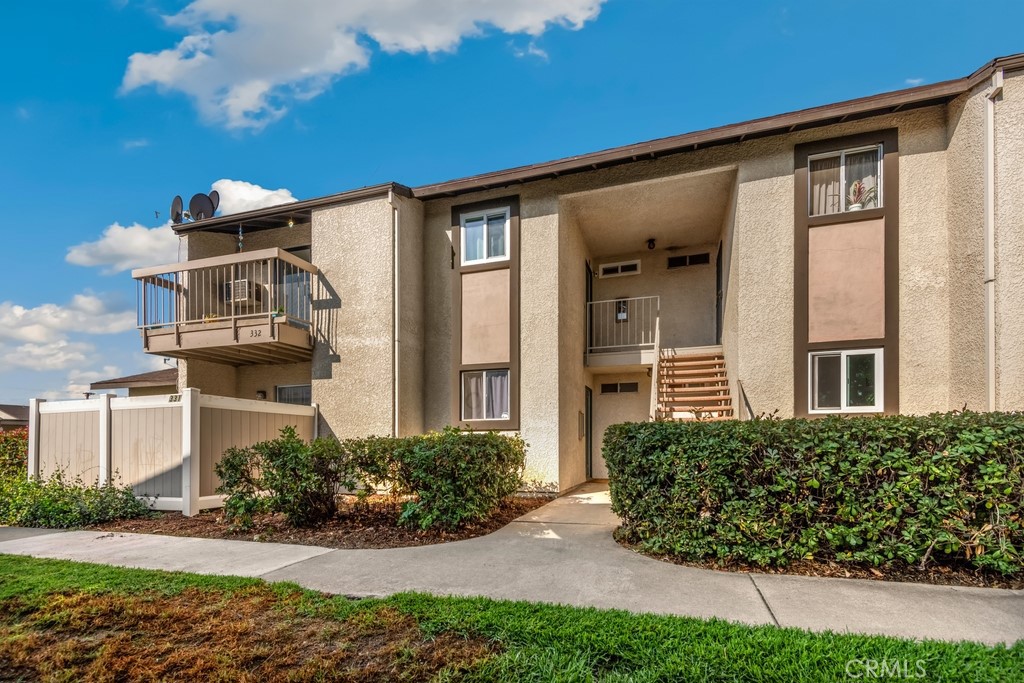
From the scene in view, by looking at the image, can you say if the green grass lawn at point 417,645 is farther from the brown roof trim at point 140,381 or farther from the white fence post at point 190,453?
the brown roof trim at point 140,381

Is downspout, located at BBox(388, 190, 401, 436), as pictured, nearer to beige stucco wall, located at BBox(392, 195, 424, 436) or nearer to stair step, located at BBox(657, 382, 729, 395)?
beige stucco wall, located at BBox(392, 195, 424, 436)

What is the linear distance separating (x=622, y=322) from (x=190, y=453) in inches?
383

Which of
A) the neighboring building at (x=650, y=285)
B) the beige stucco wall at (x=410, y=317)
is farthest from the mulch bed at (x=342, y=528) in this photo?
the neighboring building at (x=650, y=285)

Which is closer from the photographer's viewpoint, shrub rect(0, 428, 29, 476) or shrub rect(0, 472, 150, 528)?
shrub rect(0, 472, 150, 528)

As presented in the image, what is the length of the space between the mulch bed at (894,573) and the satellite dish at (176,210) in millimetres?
13539

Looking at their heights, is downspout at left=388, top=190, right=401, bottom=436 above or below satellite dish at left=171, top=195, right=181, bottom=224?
below

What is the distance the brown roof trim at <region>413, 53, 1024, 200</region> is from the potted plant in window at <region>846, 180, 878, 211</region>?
3.58ft

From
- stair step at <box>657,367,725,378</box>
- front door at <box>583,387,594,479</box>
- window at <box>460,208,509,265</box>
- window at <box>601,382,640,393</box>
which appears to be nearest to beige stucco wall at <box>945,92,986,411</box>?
stair step at <box>657,367,725,378</box>

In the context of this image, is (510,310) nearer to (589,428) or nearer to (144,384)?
(589,428)

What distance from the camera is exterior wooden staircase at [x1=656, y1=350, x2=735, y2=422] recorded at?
9.41 meters

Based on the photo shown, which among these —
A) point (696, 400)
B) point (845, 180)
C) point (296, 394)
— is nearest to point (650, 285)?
point (696, 400)

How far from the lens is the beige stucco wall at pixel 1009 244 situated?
21.4 ft

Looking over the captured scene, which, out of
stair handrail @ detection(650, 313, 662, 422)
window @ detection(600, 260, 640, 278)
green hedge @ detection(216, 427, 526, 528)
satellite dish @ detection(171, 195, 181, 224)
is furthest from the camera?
window @ detection(600, 260, 640, 278)

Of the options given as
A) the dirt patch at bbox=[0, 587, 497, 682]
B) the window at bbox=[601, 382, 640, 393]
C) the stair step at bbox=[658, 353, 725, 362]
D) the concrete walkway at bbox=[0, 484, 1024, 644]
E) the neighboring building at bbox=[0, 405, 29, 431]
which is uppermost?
the stair step at bbox=[658, 353, 725, 362]
